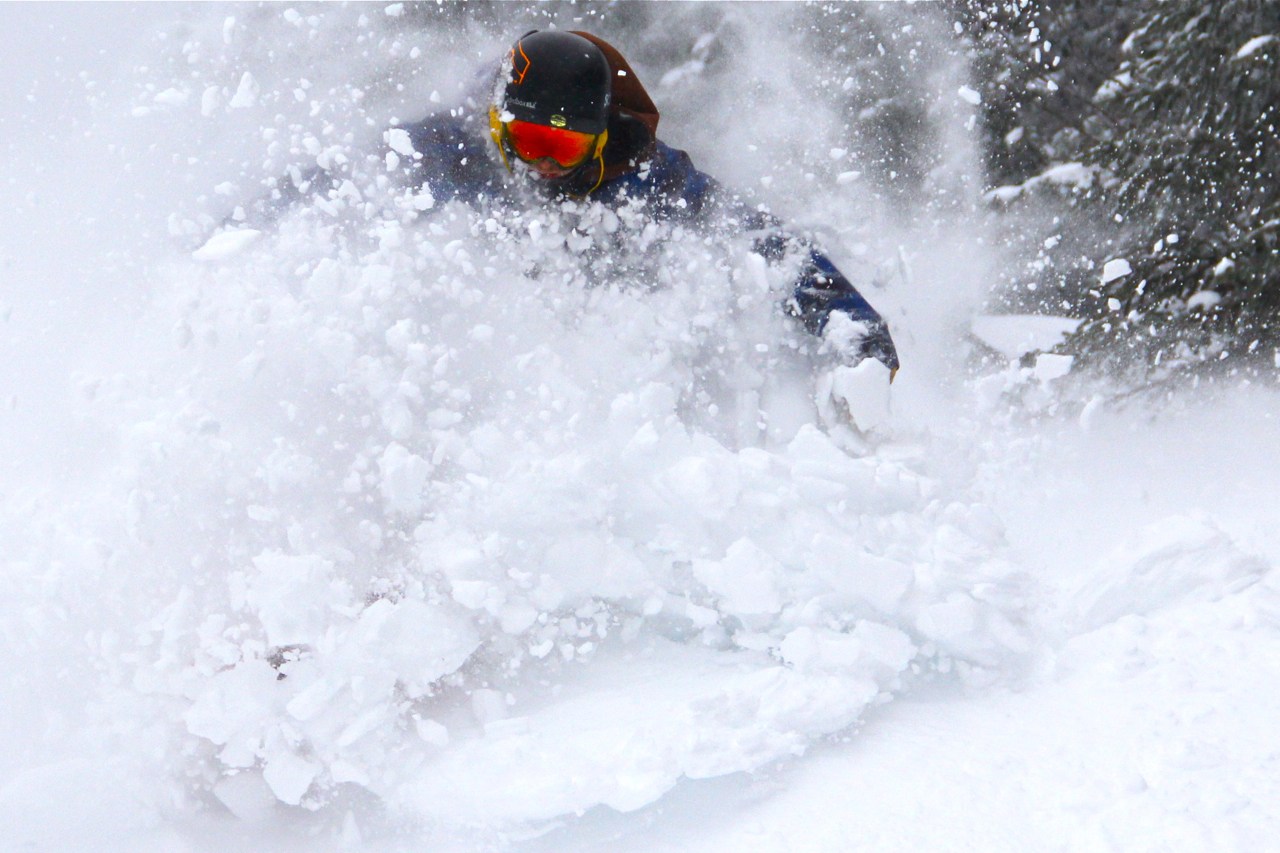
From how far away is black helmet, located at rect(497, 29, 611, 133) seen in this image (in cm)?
190

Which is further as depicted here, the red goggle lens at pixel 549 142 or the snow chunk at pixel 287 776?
the red goggle lens at pixel 549 142

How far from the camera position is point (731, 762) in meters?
1.49

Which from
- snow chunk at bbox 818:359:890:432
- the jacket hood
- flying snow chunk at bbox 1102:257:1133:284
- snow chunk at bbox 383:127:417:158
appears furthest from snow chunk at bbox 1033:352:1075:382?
snow chunk at bbox 383:127:417:158

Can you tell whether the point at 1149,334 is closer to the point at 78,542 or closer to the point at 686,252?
the point at 686,252

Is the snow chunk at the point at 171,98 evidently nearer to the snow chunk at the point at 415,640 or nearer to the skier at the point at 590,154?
the skier at the point at 590,154

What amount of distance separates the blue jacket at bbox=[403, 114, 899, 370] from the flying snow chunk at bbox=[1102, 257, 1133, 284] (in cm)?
60

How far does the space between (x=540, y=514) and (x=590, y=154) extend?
850mm

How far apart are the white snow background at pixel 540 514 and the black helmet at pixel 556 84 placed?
0.27m

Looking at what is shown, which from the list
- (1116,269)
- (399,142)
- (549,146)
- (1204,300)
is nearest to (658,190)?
(549,146)

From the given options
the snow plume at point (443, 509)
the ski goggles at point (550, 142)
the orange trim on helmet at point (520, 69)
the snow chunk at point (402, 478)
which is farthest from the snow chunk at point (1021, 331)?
the snow chunk at point (402, 478)

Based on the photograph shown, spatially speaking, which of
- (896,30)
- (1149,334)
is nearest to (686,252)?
(896,30)

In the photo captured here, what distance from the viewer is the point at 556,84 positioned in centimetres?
190

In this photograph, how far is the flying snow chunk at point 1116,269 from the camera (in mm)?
2165

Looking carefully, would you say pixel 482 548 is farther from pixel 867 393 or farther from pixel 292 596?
pixel 867 393
